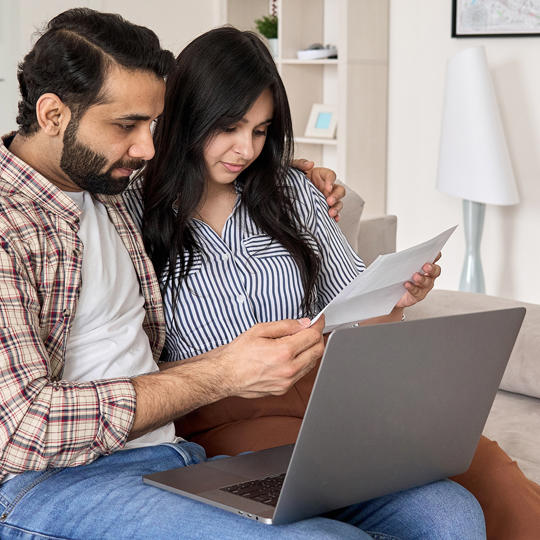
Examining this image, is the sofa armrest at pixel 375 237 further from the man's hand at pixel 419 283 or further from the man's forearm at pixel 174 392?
the man's forearm at pixel 174 392

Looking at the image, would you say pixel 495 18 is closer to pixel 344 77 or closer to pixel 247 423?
pixel 344 77

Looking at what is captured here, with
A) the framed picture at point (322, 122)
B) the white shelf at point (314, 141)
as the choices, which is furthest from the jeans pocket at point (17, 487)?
the framed picture at point (322, 122)

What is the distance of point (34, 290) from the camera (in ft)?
3.77

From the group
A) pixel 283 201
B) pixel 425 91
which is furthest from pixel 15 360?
pixel 425 91

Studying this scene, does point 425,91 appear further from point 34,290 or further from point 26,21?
point 34,290

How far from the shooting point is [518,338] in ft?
6.62

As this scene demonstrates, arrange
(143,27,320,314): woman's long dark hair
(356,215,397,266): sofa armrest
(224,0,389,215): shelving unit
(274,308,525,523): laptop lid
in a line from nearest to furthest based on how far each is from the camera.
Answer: (274,308,525,523): laptop lid < (143,27,320,314): woman's long dark hair < (356,215,397,266): sofa armrest < (224,0,389,215): shelving unit

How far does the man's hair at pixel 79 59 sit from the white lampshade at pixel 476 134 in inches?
86.6

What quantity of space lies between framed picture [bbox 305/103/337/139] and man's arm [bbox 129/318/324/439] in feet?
9.18

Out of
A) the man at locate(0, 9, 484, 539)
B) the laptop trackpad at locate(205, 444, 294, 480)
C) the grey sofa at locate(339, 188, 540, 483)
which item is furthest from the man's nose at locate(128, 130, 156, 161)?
the grey sofa at locate(339, 188, 540, 483)

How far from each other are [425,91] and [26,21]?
168 cm

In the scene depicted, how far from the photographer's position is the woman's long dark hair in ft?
5.07

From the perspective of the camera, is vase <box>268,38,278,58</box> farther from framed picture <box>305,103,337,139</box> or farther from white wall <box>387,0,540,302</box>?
white wall <box>387,0,540,302</box>

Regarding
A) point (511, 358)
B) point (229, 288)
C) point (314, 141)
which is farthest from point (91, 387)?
point (314, 141)
